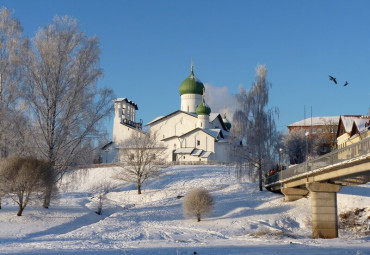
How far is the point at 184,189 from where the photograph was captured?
46.2 metres

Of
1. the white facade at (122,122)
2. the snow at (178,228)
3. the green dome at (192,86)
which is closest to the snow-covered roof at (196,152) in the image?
the white facade at (122,122)

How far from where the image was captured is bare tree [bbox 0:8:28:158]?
1159 inches

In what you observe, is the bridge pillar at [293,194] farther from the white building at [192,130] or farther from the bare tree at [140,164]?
the white building at [192,130]

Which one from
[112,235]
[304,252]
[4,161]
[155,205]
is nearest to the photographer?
[304,252]

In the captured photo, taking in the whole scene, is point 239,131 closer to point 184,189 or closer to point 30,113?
point 184,189

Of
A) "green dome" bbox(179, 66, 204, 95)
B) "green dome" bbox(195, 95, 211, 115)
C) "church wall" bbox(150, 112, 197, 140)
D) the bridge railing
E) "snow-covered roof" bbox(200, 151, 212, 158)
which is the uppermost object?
"green dome" bbox(179, 66, 204, 95)

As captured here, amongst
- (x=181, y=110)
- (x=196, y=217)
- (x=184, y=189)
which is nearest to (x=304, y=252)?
Result: (x=196, y=217)

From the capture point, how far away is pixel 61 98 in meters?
30.7

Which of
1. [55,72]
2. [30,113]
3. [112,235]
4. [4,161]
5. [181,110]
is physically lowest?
[112,235]

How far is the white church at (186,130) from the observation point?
7000 cm

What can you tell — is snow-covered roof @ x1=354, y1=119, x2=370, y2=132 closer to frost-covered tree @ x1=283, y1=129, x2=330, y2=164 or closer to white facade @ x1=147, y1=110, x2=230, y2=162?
white facade @ x1=147, y1=110, x2=230, y2=162

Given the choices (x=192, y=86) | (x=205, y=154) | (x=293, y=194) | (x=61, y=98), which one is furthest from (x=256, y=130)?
(x=192, y=86)

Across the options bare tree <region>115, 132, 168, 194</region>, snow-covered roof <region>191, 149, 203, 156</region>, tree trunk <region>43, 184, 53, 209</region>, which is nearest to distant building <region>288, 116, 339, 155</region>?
snow-covered roof <region>191, 149, 203, 156</region>

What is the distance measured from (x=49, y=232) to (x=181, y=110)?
51635mm
